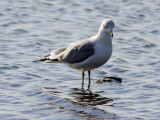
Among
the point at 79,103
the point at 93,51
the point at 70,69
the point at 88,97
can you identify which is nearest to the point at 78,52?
the point at 93,51

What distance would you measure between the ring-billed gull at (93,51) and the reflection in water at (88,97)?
20.9 inches

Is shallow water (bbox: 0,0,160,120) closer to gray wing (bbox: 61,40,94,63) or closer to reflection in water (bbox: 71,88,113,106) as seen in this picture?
reflection in water (bbox: 71,88,113,106)

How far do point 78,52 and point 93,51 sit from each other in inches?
16.9

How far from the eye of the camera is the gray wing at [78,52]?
9.00 metres

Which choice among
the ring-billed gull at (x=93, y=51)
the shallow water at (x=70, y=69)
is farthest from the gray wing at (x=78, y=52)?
the shallow water at (x=70, y=69)

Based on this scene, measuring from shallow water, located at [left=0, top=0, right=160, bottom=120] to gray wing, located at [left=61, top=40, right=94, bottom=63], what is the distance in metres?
0.60

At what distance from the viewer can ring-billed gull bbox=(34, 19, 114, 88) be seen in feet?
29.2

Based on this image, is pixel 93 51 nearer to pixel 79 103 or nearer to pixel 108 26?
pixel 108 26

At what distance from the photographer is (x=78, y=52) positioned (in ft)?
30.3

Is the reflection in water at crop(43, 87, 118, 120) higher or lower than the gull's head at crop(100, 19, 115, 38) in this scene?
lower

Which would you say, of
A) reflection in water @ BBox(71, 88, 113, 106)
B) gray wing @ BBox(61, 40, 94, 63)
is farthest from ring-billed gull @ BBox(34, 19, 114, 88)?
reflection in water @ BBox(71, 88, 113, 106)

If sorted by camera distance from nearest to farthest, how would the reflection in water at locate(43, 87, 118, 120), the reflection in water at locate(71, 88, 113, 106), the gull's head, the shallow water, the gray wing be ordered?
the reflection in water at locate(43, 87, 118, 120) < the shallow water < the reflection in water at locate(71, 88, 113, 106) < the gull's head < the gray wing

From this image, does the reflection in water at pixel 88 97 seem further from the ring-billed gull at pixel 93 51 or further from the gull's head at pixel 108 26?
the gull's head at pixel 108 26

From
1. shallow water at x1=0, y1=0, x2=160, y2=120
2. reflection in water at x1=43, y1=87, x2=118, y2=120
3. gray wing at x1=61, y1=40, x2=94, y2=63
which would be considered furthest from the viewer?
gray wing at x1=61, y1=40, x2=94, y2=63
